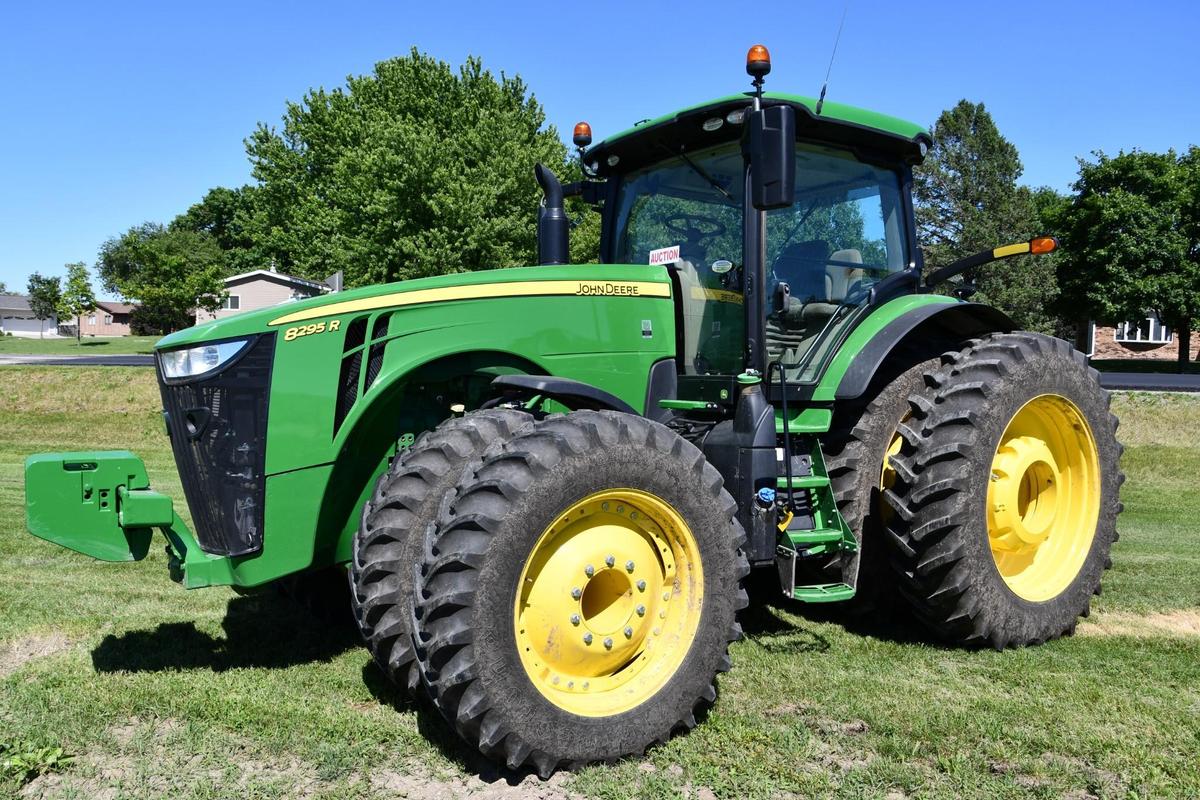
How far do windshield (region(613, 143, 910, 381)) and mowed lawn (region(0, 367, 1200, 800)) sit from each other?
60.3 inches

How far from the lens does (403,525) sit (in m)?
3.73

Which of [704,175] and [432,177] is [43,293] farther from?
[704,175]

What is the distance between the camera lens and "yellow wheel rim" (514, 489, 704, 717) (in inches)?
136

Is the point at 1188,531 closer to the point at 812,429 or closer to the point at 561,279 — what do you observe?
the point at 812,429

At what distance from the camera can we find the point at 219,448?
3.78 meters

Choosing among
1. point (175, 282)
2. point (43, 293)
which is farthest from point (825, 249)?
point (43, 293)

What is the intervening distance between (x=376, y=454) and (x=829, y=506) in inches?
84.3

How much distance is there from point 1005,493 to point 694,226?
2.09 metres

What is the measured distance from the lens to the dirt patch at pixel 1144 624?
5.07m

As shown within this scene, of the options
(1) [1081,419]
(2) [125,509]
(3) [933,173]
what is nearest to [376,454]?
(2) [125,509]

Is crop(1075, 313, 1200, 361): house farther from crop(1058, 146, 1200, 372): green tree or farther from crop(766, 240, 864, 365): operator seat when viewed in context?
crop(766, 240, 864, 365): operator seat

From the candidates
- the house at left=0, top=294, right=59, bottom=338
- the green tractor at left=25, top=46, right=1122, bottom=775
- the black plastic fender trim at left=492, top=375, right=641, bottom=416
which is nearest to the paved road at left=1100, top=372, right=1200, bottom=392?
the green tractor at left=25, top=46, right=1122, bottom=775

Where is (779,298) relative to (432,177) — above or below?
below

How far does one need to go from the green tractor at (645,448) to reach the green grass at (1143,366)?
30939 millimetres
